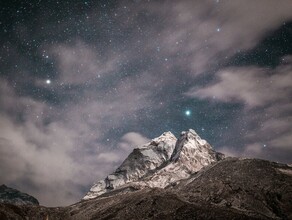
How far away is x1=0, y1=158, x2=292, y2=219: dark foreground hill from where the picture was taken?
5699 inches

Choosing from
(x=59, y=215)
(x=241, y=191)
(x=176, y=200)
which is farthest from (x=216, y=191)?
(x=59, y=215)

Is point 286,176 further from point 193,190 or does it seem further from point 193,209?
point 193,209

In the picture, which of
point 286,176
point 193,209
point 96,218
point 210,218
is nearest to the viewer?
point 210,218

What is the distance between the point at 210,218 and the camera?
438 feet

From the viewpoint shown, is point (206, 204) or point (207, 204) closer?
point (206, 204)

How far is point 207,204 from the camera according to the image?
156250mm

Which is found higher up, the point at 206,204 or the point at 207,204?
the point at 206,204

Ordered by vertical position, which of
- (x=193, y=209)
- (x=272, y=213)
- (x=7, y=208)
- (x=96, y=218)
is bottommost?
(x=272, y=213)

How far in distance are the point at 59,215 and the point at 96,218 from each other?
3028 centimetres

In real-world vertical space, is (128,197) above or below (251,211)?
above

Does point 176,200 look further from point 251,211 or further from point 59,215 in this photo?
point 59,215

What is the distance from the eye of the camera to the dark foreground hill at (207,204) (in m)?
145

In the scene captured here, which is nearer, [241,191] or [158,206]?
[158,206]

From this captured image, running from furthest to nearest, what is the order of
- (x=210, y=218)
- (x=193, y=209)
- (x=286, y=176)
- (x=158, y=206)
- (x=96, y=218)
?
(x=286, y=176) → (x=96, y=218) → (x=158, y=206) → (x=193, y=209) → (x=210, y=218)
